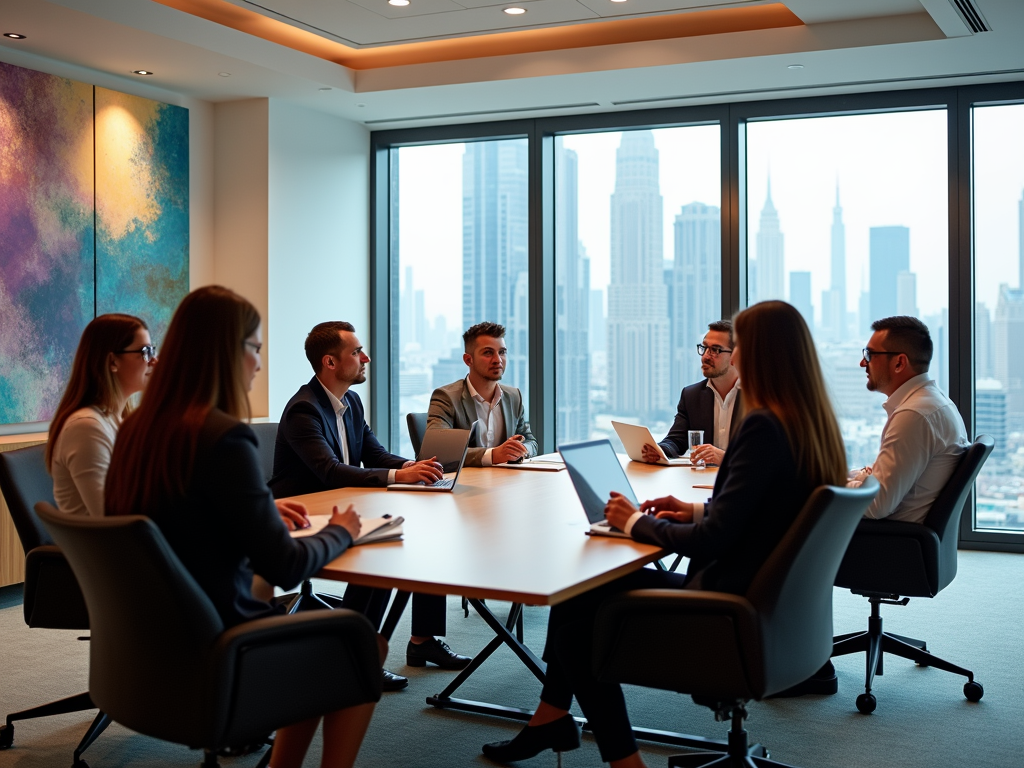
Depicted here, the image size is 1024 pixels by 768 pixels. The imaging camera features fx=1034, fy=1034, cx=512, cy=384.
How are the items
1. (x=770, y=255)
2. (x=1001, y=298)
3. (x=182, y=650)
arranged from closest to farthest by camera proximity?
(x=182, y=650)
(x=1001, y=298)
(x=770, y=255)

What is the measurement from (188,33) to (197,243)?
5.72ft

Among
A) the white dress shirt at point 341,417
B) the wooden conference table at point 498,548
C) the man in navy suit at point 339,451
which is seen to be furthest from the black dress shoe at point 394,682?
the white dress shirt at point 341,417

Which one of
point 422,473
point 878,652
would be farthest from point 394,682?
point 878,652

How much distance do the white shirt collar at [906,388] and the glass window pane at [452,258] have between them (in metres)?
3.96

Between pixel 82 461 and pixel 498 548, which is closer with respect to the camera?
pixel 498 548

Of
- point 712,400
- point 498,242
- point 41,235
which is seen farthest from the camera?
point 498,242

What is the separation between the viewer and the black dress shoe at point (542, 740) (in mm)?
3049

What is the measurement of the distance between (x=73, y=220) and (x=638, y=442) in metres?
3.49

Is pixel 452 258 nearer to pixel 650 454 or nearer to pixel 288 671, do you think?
pixel 650 454

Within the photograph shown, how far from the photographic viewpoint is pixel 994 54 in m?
5.60

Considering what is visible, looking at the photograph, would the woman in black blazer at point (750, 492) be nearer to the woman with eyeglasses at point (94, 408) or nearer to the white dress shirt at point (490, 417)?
the woman with eyeglasses at point (94, 408)

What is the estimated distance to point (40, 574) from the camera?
309cm

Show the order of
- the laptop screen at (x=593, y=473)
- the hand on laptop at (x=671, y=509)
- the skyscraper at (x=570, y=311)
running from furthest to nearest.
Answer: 1. the skyscraper at (x=570, y=311)
2. the laptop screen at (x=593, y=473)
3. the hand on laptop at (x=671, y=509)

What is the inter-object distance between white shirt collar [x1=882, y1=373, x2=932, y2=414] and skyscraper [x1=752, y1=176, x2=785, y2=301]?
3.19 m
